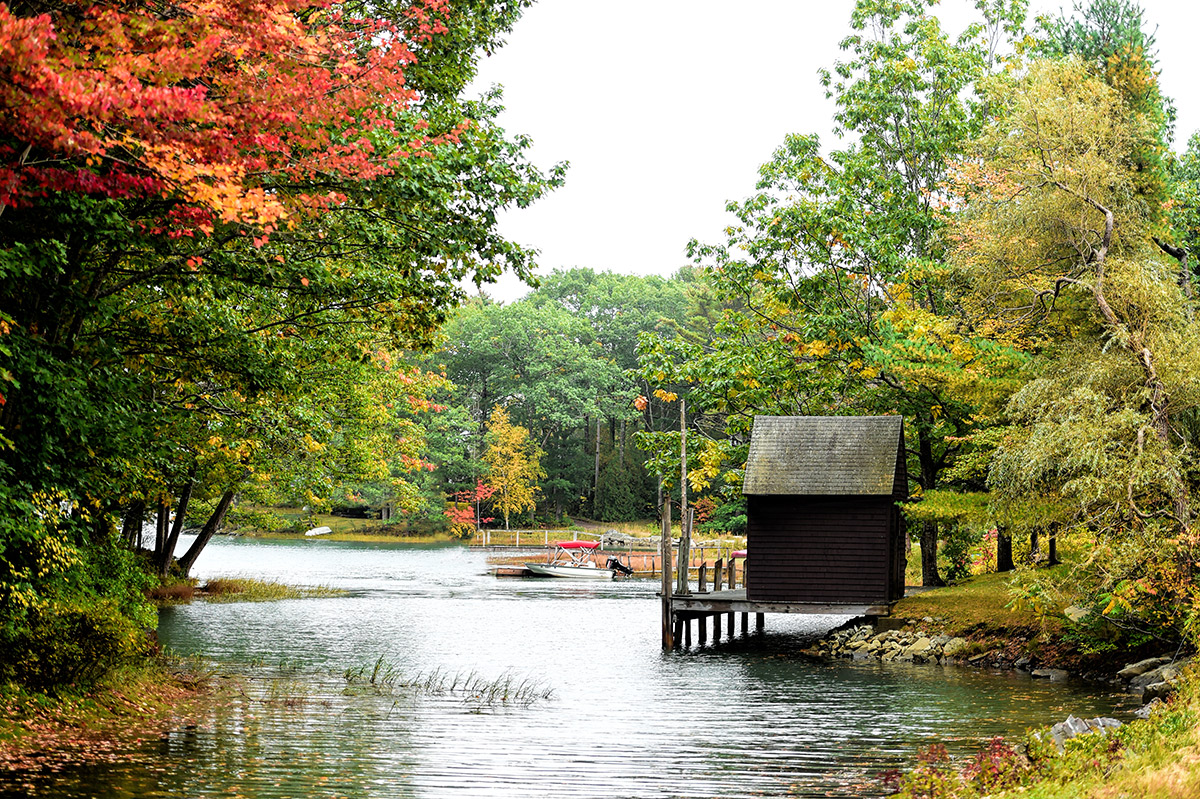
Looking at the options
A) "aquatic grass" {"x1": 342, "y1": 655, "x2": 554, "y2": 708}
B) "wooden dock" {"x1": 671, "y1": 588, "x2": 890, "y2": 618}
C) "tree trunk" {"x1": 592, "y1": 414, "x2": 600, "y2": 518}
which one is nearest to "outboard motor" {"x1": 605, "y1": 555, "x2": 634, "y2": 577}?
"tree trunk" {"x1": 592, "y1": 414, "x2": 600, "y2": 518}

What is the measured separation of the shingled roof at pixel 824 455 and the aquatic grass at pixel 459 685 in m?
8.09

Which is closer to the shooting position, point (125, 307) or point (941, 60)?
point (125, 307)

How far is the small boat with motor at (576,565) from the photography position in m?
50.0

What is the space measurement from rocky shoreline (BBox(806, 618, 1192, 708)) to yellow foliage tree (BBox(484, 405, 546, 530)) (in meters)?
46.2

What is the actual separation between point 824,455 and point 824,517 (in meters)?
1.40

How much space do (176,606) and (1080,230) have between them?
24.3 m

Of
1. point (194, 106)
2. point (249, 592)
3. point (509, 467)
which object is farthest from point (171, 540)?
point (509, 467)

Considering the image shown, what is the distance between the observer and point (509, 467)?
70625 mm

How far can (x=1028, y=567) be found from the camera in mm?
19422

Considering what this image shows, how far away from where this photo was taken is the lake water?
34.4 feet

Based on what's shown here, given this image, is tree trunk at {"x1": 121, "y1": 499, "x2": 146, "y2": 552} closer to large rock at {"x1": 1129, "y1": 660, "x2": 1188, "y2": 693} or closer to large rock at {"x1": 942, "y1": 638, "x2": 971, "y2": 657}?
large rock at {"x1": 942, "y1": 638, "x2": 971, "y2": 657}

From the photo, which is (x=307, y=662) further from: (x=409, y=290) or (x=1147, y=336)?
(x=1147, y=336)

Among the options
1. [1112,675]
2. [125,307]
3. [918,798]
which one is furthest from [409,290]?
[1112,675]

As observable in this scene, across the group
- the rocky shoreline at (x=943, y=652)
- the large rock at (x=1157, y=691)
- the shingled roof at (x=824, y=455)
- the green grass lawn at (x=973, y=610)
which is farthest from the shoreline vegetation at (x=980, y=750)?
the shingled roof at (x=824, y=455)
